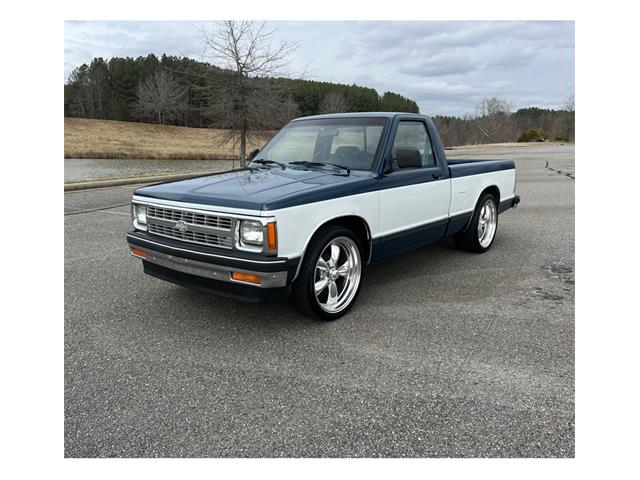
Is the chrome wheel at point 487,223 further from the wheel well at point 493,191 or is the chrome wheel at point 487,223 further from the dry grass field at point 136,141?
the dry grass field at point 136,141

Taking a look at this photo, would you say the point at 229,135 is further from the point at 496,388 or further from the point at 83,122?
the point at 83,122

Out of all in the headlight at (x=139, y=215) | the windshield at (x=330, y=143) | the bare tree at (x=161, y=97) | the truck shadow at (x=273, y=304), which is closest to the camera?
the truck shadow at (x=273, y=304)

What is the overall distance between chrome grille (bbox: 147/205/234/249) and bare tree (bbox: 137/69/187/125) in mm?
65573

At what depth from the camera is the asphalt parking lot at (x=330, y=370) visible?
2.54 meters

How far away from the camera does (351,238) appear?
4.20 metres

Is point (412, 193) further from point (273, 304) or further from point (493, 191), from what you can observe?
point (493, 191)

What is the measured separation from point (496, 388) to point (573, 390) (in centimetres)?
49

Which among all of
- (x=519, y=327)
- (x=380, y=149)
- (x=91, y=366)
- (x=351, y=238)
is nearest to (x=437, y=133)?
(x=380, y=149)

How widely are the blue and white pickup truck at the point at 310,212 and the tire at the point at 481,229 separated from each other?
382 millimetres

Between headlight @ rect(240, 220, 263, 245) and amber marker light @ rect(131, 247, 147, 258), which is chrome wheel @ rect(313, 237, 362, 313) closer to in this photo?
headlight @ rect(240, 220, 263, 245)

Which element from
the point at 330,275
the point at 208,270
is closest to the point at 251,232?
the point at 208,270

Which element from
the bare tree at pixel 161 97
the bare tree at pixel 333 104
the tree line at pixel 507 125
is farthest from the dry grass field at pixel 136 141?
the tree line at pixel 507 125

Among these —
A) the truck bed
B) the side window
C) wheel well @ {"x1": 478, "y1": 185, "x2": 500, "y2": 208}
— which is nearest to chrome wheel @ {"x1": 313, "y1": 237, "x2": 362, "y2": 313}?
the side window

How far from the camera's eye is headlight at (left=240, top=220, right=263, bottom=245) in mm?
3511
